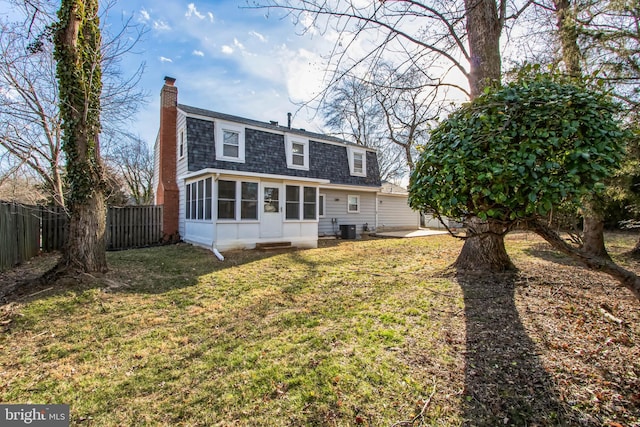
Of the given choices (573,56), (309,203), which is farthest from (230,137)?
(573,56)

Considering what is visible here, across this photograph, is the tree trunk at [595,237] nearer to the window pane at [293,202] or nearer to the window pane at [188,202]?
the window pane at [293,202]

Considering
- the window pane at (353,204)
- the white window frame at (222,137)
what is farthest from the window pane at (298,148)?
the window pane at (353,204)

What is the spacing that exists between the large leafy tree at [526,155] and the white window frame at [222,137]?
963 cm

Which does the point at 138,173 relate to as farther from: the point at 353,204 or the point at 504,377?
the point at 504,377

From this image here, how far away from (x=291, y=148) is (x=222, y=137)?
116 inches

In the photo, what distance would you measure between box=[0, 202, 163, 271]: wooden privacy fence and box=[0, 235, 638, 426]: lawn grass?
253cm

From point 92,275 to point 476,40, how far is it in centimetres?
846

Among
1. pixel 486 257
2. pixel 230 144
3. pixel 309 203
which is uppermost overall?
pixel 230 144

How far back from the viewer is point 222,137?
10898 mm

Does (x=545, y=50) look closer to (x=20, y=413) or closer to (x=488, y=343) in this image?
(x=488, y=343)

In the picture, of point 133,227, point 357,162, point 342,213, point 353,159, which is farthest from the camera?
point 357,162

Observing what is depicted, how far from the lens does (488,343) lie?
2971 millimetres

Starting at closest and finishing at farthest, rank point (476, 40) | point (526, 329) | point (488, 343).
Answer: point (488, 343), point (526, 329), point (476, 40)

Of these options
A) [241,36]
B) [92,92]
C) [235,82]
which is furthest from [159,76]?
[241,36]
